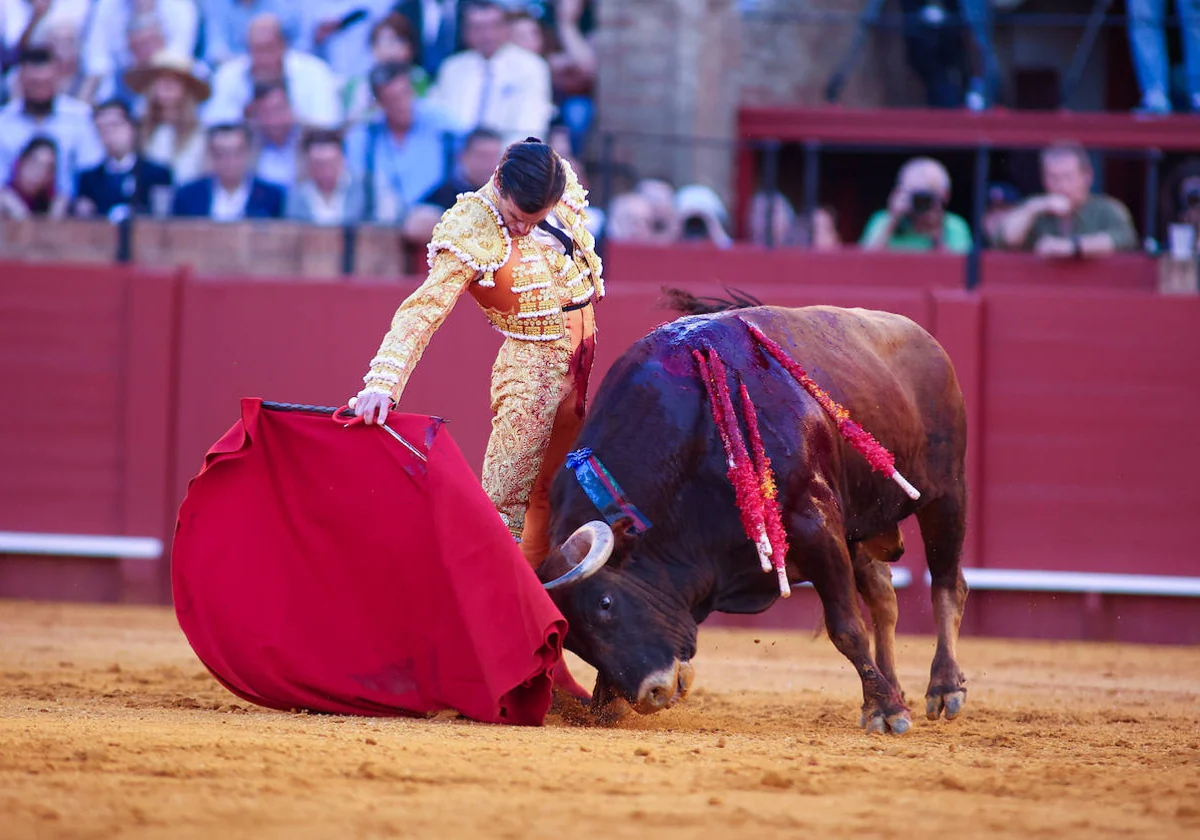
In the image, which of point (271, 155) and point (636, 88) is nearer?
point (271, 155)

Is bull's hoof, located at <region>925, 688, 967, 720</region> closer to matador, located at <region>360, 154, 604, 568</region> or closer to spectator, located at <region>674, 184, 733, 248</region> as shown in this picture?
matador, located at <region>360, 154, 604, 568</region>

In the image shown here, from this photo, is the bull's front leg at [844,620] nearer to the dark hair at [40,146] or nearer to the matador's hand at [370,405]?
the matador's hand at [370,405]

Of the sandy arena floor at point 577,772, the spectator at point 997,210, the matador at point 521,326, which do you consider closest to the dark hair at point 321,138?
the spectator at point 997,210

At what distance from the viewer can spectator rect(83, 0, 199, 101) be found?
8.78 metres

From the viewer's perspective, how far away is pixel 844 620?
155 inches

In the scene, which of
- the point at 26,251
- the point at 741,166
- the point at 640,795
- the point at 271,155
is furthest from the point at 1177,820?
the point at 741,166

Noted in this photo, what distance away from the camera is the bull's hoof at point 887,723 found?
12.8ft

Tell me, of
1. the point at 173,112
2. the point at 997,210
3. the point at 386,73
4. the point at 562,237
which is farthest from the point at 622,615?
the point at 173,112

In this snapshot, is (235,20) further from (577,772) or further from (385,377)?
(577,772)

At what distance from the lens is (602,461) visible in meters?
3.99

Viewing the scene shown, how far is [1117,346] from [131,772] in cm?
533

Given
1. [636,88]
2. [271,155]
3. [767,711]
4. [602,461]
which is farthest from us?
[636,88]

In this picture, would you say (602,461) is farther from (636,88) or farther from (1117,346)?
(636,88)

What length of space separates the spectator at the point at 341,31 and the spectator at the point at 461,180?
1.44 m
